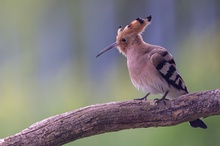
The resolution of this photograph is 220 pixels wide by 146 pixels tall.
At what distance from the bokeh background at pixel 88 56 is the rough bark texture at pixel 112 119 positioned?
32.3 inches

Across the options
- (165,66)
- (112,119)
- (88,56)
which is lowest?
(112,119)

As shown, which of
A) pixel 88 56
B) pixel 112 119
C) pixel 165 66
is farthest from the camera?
pixel 88 56

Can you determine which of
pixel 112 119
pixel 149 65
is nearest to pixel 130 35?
pixel 149 65

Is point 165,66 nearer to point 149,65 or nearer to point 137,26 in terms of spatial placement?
point 149,65

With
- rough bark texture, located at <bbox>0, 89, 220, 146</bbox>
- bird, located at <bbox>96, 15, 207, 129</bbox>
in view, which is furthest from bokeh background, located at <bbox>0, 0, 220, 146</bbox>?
rough bark texture, located at <bbox>0, 89, 220, 146</bbox>

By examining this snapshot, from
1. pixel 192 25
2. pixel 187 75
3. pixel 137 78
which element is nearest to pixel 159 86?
pixel 137 78

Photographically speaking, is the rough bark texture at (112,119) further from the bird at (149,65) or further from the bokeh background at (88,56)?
the bokeh background at (88,56)

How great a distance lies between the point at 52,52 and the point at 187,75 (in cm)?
77

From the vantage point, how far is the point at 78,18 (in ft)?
9.18

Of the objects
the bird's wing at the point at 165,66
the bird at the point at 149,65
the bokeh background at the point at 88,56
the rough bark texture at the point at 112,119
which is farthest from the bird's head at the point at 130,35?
the bokeh background at the point at 88,56

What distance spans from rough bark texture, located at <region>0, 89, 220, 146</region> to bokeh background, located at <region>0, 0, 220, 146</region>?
820mm

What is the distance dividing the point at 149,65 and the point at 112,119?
0.25m

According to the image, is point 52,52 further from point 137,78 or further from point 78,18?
point 137,78

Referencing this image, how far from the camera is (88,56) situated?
108 inches
